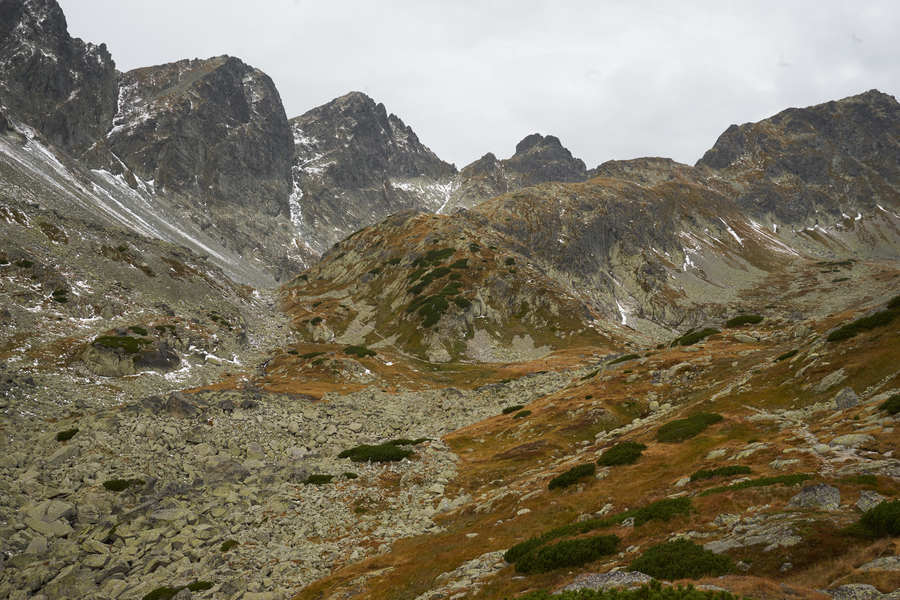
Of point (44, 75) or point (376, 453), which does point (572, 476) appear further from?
point (44, 75)

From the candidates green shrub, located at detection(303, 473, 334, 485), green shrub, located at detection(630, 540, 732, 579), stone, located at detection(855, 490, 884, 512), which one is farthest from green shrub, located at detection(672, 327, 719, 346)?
green shrub, located at detection(630, 540, 732, 579)

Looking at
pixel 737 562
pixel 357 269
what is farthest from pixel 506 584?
pixel 357 269

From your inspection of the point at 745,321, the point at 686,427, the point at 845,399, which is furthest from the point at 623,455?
the point at 745,321

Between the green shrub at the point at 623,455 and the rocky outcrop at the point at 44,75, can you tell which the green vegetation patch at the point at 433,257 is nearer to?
the green shrub at the point at 623,455

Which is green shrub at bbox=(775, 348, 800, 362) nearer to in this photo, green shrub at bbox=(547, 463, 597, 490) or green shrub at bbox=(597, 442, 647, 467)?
green shrub at bbox=(597, 442, 647, 467)

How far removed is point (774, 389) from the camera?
2775cm

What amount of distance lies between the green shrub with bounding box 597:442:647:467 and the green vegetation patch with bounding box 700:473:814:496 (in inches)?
316

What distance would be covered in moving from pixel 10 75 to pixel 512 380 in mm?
223830

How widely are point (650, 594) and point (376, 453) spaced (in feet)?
96.5

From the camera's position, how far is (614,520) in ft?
56.6

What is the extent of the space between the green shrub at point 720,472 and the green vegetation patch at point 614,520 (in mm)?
2500

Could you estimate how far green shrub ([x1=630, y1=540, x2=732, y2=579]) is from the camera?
1170 cm

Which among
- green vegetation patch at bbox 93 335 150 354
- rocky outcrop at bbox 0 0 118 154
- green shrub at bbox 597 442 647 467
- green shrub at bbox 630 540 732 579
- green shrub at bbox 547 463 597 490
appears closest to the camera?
green shrub at bbox 630 540 732 579

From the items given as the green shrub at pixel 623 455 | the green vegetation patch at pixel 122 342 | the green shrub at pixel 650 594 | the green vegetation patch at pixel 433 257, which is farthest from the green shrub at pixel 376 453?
the green vegetation patch at pixel 433 257
